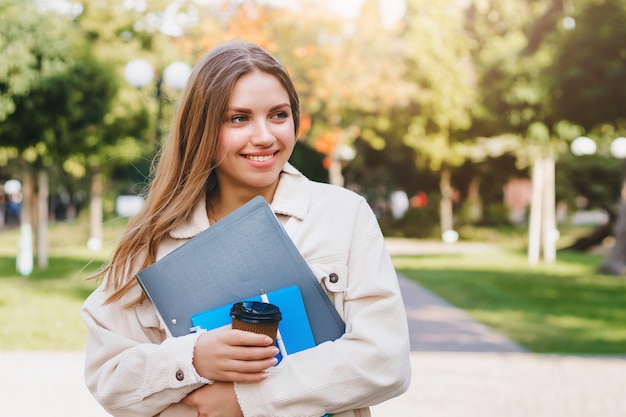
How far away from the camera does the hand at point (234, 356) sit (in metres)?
1.72

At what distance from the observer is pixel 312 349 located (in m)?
1.79

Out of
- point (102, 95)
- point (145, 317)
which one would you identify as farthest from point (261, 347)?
point (102, 95)

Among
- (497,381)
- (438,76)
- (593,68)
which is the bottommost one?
(497,381)

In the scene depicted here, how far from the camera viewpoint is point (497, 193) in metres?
37.7

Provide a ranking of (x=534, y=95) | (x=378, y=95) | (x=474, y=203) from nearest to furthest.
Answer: (x=534, y=95) → (x=378, y=95) → (x=474, y=203)

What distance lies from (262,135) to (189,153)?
0.67 ft

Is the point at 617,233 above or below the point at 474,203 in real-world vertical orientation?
above

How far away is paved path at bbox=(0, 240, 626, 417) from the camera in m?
6.19

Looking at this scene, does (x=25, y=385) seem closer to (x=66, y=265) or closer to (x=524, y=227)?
(x=66, y=265)

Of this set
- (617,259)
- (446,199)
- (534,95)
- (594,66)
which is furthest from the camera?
(446,199)

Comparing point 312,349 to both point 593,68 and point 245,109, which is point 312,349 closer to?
point 245,109

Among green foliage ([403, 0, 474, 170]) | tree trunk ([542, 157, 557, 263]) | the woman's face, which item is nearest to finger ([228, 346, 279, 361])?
the woman's face

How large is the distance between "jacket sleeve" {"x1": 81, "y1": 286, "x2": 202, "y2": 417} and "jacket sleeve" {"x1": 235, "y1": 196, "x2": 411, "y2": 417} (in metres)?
0.15

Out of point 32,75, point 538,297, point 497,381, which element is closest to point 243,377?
point 497,381
